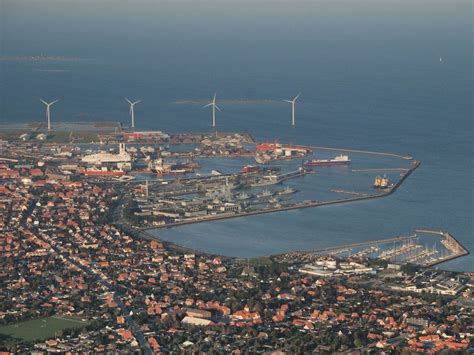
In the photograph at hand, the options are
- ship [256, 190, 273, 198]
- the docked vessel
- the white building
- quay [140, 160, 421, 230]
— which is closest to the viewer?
quay [140, 160, 421, 230]

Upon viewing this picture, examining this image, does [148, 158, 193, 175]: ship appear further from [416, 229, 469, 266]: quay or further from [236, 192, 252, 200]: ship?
[416, 229, 469, 266]: quay

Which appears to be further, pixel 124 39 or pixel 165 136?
pixel 124 39

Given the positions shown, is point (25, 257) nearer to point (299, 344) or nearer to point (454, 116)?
point (299, 344)

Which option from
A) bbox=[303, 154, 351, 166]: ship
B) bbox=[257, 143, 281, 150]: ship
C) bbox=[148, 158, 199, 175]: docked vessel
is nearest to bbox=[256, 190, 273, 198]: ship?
bbox=[148, 158, 199, 175]: docked vessel

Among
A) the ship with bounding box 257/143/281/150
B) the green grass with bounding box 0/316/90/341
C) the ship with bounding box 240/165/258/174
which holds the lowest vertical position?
the green grass with bounding box 0/316/90/341

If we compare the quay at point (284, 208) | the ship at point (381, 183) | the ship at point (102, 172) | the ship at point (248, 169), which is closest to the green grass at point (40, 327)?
the quay at point (284, 208)

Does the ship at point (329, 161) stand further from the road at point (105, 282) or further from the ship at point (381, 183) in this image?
the road at point (105, 282)

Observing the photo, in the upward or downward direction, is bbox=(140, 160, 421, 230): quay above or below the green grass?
above

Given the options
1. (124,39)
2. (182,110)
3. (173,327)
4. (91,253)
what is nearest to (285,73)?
(182,110)

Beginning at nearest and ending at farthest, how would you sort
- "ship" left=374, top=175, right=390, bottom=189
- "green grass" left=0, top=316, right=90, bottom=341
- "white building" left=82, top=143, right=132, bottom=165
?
"green grass" left=0, top=316, right=90, bottom=341 < "ship" left=374, top=175, right=390, bottom=189 < "white building" left=82, top=143, right=132, bottom=165
